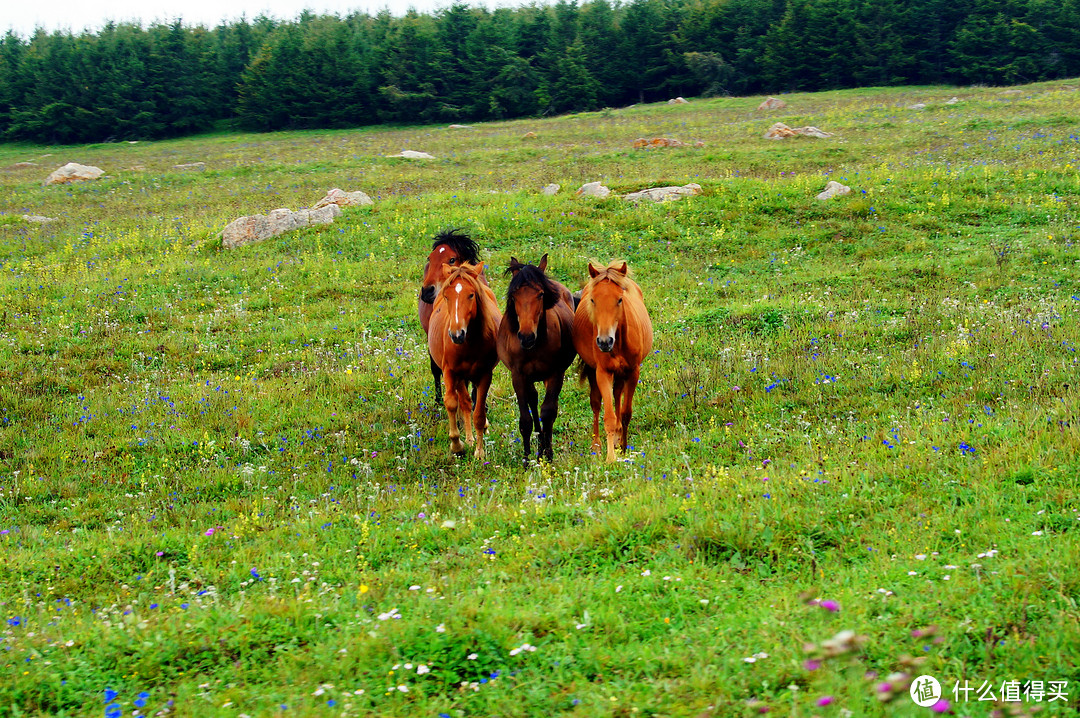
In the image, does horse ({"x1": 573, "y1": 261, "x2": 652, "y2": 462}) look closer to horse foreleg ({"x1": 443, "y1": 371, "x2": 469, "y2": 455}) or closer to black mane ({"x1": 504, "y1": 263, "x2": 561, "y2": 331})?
black mane ({"x1": 504, "y1": 263, "x2": 561, "y2": 331})

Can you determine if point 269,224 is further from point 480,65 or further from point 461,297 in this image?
point 480,65

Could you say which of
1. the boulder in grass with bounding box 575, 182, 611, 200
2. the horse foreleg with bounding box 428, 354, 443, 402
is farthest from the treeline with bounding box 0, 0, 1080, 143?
the horse foreleg with bounding box 428, 354, 443, 402

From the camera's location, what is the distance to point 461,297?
971cm

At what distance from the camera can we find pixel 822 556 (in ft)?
18.5

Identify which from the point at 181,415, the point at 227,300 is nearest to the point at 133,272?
the point at 227,300

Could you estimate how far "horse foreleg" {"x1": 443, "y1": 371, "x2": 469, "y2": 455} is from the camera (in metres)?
10.6

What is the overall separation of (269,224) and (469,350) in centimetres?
1386

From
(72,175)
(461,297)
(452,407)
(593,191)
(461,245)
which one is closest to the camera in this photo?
(461,297)

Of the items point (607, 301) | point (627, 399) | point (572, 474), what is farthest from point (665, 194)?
point (572, 474)

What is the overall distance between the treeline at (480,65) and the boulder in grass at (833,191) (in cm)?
5614

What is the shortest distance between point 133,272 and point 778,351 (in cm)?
1574

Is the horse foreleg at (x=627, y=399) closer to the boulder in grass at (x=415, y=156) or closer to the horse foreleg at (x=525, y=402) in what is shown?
the horse foreleg at (x=525, y=402)

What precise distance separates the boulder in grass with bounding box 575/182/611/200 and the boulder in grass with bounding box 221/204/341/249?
7.35m

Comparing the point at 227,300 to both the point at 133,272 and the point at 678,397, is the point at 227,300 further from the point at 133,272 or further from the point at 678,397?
the point at 678,397
